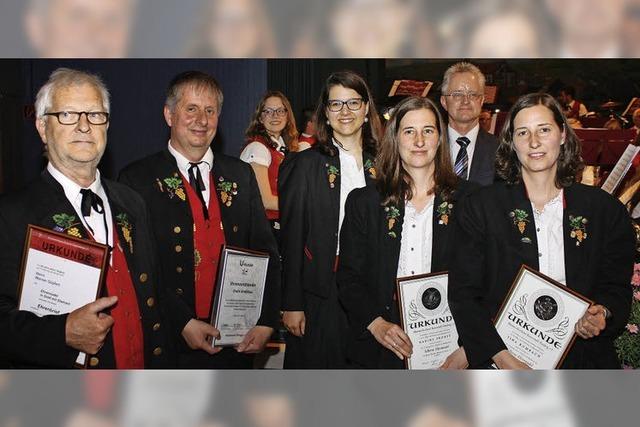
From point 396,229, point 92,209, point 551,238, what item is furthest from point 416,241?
point 92,209

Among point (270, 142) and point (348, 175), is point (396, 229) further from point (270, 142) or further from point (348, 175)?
point (270, 142)

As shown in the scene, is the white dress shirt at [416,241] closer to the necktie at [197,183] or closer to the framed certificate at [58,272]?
the necktie at [197,183]

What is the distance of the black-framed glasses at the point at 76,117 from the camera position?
2979 mm

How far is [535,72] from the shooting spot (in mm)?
4113

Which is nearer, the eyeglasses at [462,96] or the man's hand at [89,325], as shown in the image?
the man's hand at [89,325]

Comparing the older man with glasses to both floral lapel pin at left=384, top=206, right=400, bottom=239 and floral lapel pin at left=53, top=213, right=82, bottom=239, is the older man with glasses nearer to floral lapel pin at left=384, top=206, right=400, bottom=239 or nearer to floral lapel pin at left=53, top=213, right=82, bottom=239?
floral lapel pin at left=53, top=213, right=82, bottom=239

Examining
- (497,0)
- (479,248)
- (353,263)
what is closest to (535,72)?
(497,0)

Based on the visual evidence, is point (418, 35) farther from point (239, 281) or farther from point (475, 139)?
point (239, 281)

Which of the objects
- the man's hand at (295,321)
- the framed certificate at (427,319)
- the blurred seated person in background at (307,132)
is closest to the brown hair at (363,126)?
the blurred seated person in background at (307,132)

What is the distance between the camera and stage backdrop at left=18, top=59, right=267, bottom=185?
3.57m

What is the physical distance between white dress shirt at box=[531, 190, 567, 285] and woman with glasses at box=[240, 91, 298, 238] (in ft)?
3.81

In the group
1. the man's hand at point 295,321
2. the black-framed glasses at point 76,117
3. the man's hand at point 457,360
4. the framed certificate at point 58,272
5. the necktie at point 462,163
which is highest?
the black-framed glasses at point 76,117

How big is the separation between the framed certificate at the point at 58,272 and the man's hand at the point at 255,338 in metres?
0.83

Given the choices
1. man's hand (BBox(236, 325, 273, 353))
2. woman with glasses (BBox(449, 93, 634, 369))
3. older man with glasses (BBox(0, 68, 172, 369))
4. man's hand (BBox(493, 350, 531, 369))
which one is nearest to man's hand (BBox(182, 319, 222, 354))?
man's hand (BBox(236, 325, 273, 353))
